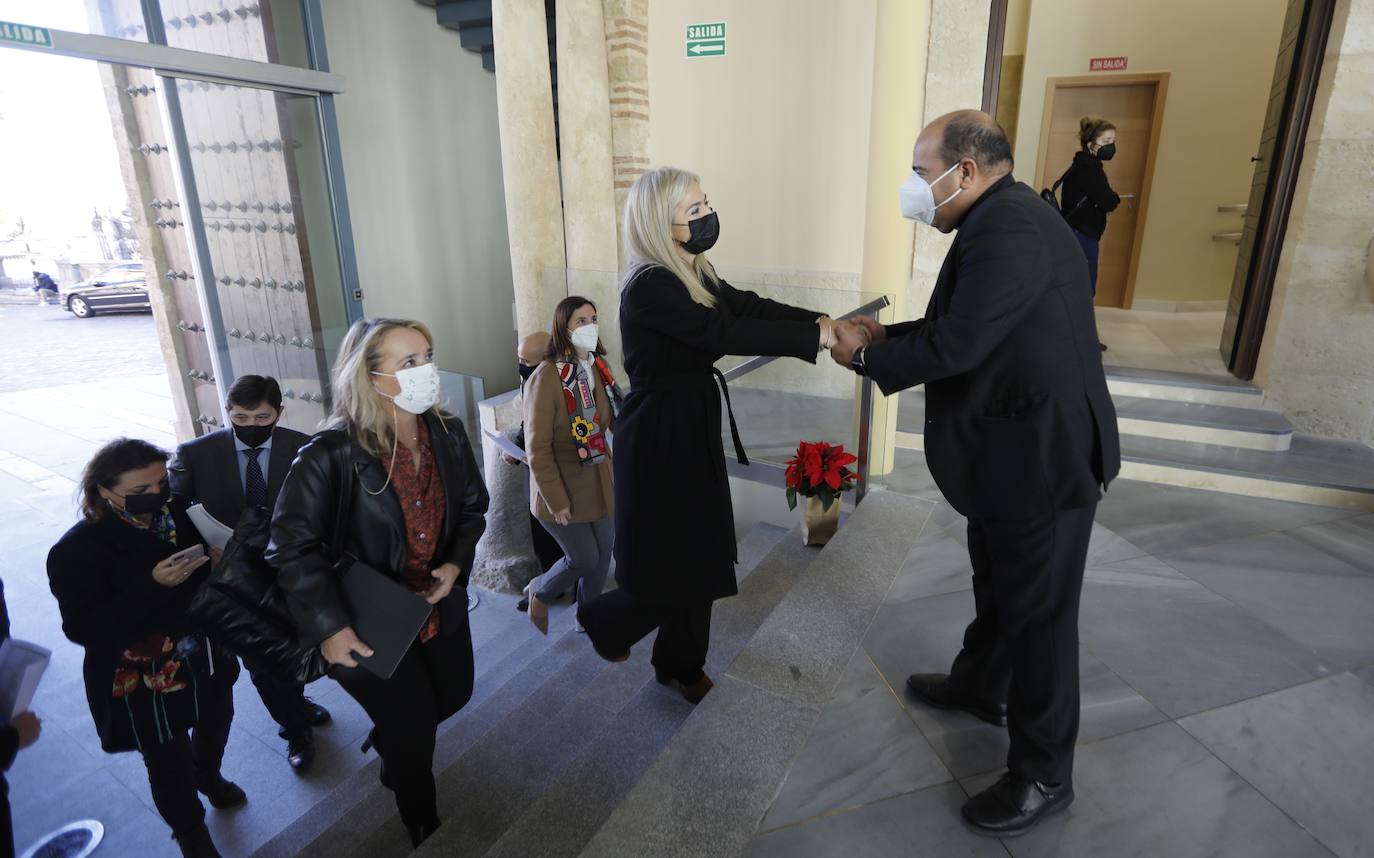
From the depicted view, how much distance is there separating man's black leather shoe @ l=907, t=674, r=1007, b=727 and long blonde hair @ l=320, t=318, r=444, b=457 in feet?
6.03

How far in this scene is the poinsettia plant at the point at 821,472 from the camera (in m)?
3.67

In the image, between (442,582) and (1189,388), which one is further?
(1189,388)

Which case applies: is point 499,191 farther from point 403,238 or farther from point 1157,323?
point 1157,323

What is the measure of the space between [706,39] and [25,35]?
4.16m

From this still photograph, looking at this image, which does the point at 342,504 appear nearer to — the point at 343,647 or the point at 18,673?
the point at 343,647

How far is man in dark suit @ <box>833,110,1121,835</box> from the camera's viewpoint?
1.67 metres

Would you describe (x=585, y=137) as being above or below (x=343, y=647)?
above

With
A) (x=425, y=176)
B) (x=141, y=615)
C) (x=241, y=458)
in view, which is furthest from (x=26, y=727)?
(x=425, y=176)

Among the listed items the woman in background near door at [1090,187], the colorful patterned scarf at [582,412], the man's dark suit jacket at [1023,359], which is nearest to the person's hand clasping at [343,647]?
the colorful patterned scarf at [582,412]

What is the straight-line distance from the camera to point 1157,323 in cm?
733

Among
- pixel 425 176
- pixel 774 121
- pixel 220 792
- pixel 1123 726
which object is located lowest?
pixel 220 792

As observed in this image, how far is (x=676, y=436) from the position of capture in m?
2.22

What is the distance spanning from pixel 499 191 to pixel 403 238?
136 cm

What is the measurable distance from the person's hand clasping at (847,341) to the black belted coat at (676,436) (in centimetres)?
8
